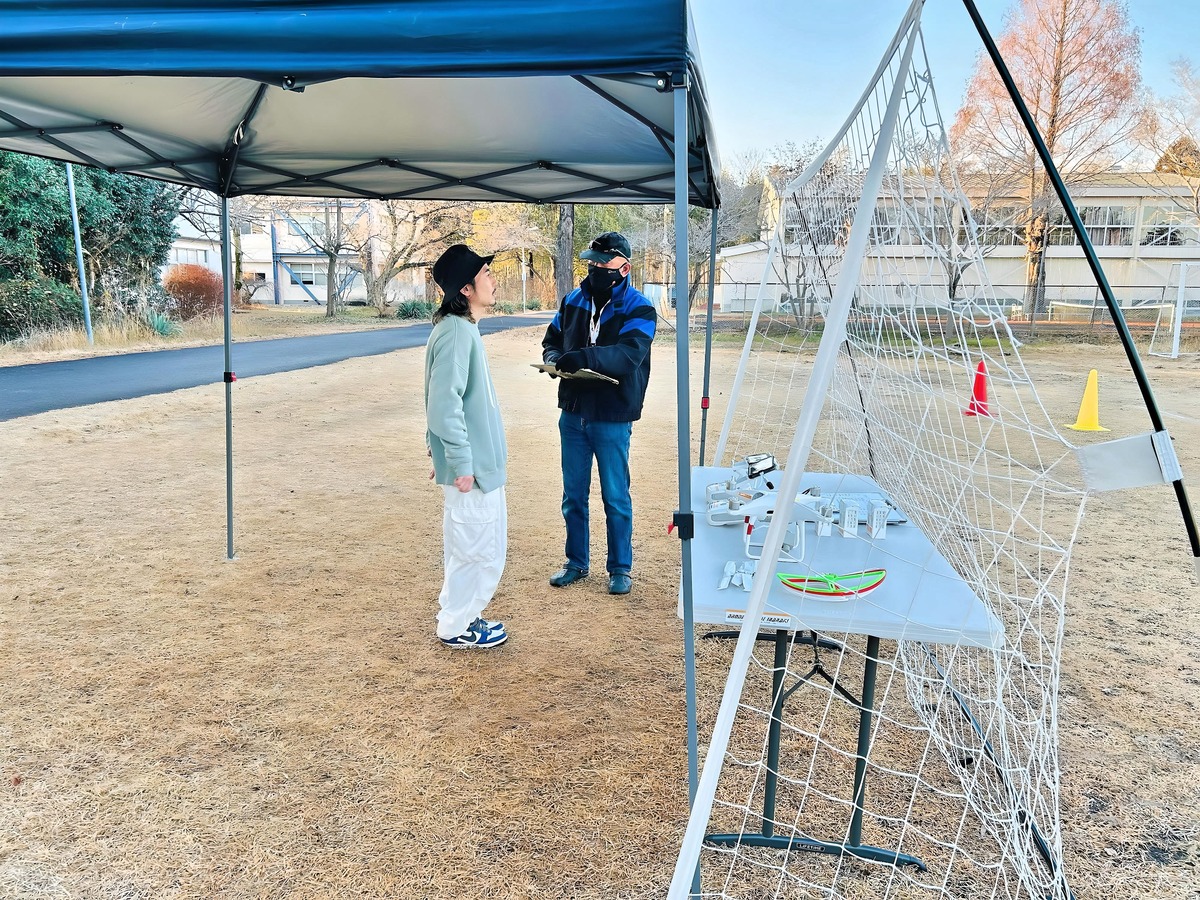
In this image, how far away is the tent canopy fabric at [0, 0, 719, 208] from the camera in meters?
1.92

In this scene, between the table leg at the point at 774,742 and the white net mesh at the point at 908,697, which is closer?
the white net mesh at the point at 908,697

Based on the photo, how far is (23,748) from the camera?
2764mm

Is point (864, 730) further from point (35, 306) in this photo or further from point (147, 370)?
point (35, 306)

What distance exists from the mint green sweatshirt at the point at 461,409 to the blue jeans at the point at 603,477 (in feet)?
2.62

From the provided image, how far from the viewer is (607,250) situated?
395cm

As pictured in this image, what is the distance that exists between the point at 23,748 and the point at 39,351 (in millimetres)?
14326

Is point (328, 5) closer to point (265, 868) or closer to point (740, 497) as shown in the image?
point (740, 497)

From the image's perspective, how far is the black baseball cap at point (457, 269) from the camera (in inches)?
126

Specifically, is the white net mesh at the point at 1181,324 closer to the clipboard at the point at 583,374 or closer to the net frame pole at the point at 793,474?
the clipboard at the point at 583,374

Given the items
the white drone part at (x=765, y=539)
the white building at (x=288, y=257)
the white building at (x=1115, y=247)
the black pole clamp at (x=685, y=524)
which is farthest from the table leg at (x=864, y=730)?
the white building at (x=288, y=257)

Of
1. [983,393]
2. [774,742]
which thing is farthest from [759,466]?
[983,393]

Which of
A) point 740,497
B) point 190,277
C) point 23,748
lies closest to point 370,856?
point 23,748

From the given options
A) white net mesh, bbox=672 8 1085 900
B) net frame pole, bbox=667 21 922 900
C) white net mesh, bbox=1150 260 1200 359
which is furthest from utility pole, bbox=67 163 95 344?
white net mesh, bbox=1150 260 1200 359

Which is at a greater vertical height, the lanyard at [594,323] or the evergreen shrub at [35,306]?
the evergreen shrub at [35,306]
